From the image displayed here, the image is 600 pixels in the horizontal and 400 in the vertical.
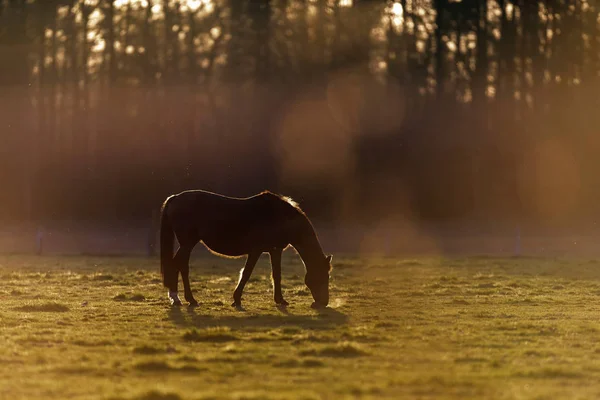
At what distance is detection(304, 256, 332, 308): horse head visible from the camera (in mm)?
17703

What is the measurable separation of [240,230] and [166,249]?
130 cm

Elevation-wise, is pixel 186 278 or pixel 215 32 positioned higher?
pixel 215 32

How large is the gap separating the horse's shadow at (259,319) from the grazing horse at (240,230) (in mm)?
1099

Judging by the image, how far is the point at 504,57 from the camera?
5397cm

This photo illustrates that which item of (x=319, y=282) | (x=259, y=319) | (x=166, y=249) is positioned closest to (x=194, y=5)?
(x=166, y=249)

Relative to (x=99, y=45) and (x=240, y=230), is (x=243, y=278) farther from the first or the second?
(x=99, y=45)

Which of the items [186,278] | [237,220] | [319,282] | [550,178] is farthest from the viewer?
[550,178]

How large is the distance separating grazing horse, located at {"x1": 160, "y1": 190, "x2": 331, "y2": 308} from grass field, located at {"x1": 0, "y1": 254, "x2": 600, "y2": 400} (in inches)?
26.9

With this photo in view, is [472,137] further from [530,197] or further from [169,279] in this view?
[169,279]

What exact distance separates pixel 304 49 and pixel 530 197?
1304 cm

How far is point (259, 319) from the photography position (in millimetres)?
15766

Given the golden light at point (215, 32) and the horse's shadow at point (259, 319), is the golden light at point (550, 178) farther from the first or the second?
the horse's shadow at point (259, 319)

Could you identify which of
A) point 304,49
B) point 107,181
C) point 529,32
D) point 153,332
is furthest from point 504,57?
point 153,332

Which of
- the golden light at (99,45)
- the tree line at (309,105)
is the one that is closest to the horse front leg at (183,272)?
the tree line at (309,105)
